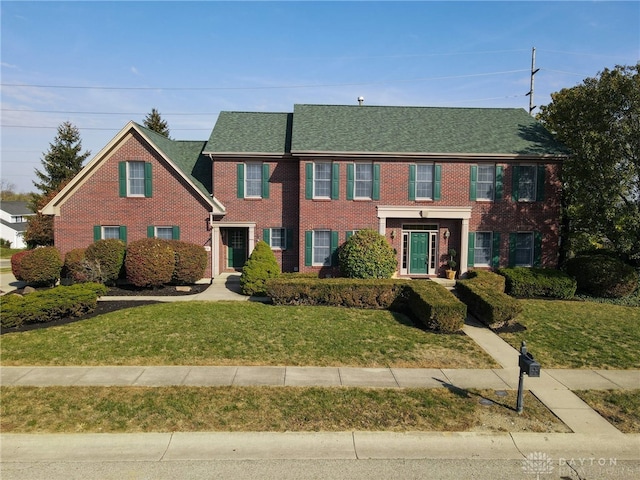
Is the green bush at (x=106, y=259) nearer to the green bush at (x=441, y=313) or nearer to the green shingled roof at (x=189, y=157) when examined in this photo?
the green shingled roof at (x=189, y=157)

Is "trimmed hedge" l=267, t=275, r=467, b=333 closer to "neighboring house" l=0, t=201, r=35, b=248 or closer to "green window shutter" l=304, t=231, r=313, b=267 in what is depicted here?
"green window shutter" l=304, t=231, r=313, b=267

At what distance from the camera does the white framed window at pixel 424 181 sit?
2066cm

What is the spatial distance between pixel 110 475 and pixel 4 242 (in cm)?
5966

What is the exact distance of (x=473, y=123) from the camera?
74.4 ft

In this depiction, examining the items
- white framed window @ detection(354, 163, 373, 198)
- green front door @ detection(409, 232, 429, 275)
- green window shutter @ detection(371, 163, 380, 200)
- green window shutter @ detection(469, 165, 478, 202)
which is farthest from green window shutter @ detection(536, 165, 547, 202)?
white framed window @ detection(354, 163, 373, 198)

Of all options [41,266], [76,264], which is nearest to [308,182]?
[76,264]

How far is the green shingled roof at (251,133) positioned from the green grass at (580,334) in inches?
543

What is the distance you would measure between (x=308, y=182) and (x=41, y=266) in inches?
506

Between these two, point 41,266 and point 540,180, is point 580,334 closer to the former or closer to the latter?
point 540,180

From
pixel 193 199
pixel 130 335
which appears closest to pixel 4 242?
pixel 193 199

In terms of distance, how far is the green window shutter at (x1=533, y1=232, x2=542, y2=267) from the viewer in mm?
20766

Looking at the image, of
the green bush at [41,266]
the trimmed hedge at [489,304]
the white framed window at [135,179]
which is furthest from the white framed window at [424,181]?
the green bush at [41,266]

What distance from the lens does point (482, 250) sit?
20.9 metres

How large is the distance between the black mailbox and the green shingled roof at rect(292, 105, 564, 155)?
1388 centimetres
